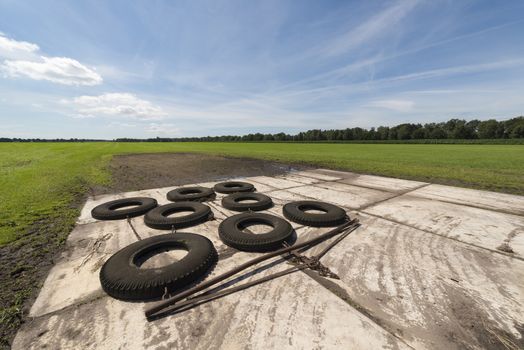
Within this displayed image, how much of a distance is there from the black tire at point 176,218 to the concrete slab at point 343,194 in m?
3.52

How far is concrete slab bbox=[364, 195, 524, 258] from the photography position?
3.88 meters

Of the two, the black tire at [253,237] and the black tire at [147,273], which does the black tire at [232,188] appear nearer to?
the black tire at [253,237]

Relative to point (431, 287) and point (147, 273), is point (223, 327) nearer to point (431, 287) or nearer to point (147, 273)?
point (147, 273)

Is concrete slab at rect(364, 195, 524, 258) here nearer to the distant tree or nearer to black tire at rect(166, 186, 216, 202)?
black tire at rect(166, 186, 216, 202)

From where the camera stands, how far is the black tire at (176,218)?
430cm

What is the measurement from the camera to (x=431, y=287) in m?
2.65

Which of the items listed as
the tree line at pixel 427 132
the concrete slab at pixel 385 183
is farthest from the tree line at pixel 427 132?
the concrete slab at pixel 385 183

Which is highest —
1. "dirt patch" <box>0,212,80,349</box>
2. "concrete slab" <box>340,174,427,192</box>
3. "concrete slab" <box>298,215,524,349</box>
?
"dirt patch" <box>0,212,80,349</box>

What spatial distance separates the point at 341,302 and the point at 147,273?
236 cm

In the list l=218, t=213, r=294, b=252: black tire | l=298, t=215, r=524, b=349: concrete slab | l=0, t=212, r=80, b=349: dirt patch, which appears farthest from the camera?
l=218, t=213, r=294, b=252: black tire

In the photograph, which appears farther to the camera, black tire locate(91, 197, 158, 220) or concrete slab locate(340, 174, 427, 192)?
concrete slab locate(340, 174, 427, 192)

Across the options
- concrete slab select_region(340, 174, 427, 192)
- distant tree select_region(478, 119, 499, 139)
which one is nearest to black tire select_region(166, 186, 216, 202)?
concrete slab select_region(340, 174, 427, 192)

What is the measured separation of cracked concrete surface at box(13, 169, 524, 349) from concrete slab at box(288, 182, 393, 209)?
177 cm

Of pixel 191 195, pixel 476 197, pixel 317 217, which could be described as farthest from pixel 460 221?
pixel 191 195
